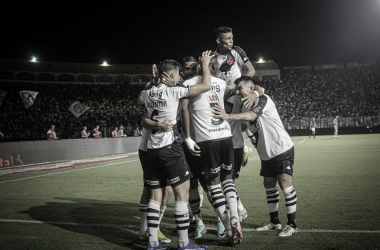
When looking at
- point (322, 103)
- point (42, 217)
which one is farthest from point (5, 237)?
point (322, 103)

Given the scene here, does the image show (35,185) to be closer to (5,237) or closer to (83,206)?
(83,206)

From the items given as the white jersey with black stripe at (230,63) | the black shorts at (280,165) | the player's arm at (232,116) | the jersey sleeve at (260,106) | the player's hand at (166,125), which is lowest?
the black shorts at (280,165)

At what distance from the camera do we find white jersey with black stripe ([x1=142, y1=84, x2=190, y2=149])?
388 centimetres

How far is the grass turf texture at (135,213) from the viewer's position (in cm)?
409

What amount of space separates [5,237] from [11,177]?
7.52 meters

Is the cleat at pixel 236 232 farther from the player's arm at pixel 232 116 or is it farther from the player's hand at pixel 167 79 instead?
the player's hand at pixel 167 79

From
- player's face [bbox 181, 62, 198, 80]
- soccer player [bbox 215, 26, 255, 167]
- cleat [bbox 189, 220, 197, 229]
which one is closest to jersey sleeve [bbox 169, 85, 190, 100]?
player's face [bbox 181, 62, 198, 80]

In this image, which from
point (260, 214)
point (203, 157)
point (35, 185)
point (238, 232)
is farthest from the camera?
point (35, 185)

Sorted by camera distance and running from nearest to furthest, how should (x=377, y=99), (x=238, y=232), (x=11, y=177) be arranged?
(x=238, y=232) < (x=11, y=177) < (x=377, y=99)

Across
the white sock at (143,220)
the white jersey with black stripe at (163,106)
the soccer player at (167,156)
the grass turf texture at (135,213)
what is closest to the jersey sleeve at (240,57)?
the soccer player at (167,156)

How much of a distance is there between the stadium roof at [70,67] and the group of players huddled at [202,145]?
47.4 m

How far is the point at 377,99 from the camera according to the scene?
43.8 meters

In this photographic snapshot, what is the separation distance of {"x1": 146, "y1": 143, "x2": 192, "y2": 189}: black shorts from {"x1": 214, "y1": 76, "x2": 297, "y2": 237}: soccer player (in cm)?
83

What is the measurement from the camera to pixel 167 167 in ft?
12.6
